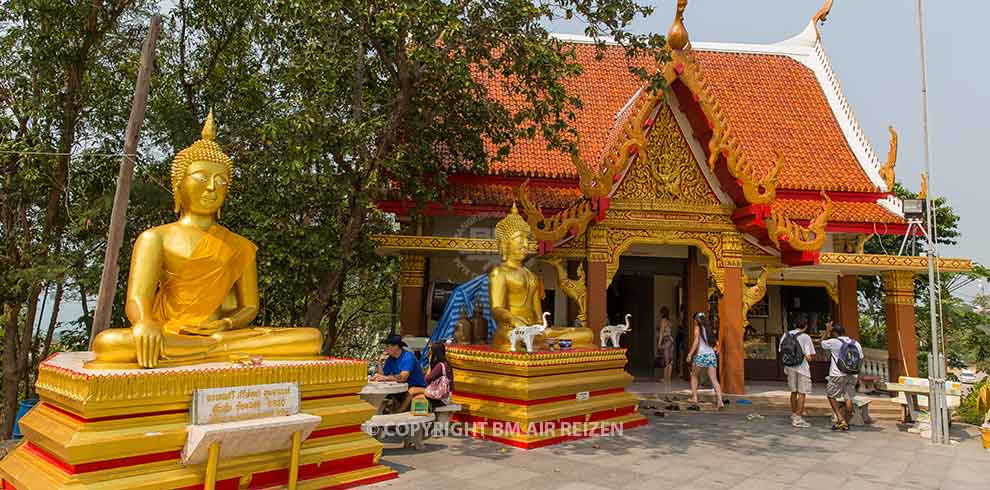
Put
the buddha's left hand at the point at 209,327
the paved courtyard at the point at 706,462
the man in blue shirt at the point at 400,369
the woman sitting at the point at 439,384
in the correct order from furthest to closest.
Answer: the man in blue shirt at the point at 400,369 < the woman sitting at the point at 439,384 < the paved courtyard at the point at 706,462 < the buddha's left hand at the point at 209,327

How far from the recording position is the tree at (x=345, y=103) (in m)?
7.21

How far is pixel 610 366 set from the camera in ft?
26.3

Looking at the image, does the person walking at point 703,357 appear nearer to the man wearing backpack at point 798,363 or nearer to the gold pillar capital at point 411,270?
the man wearing backpack at point 798,363

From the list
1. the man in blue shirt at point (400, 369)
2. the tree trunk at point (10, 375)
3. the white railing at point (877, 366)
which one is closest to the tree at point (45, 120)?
the tree trunk at point (10, 375)

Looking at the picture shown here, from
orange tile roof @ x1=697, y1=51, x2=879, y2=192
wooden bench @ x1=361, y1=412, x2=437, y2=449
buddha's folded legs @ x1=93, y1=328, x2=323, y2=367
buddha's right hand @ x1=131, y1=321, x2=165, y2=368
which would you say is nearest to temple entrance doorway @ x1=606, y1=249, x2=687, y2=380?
orange tile roof @ x1=697, y1=51, x2=879, y2=192

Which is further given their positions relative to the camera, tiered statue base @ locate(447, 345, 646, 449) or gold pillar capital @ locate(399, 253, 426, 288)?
gold pillar capital @ locate(399, 253, 426, 288)

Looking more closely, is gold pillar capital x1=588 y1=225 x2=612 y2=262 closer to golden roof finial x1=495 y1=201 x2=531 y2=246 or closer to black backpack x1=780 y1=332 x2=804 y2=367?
golden roof finial x1=495 y1=201 x2=531 y2=246

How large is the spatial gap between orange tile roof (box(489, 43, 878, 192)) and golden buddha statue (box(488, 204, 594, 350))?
3559 millimetres

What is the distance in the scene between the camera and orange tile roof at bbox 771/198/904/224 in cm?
Result: 1137

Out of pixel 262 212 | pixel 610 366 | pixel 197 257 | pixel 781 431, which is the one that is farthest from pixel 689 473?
pixel 262 212

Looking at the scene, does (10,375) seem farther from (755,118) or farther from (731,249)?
(755,118)

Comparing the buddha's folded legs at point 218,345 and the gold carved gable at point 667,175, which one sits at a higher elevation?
the gold carved gable at point 667,175

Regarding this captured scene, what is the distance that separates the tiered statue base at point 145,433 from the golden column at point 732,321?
675 cm

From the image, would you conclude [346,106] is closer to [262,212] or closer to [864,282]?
[262,212]
